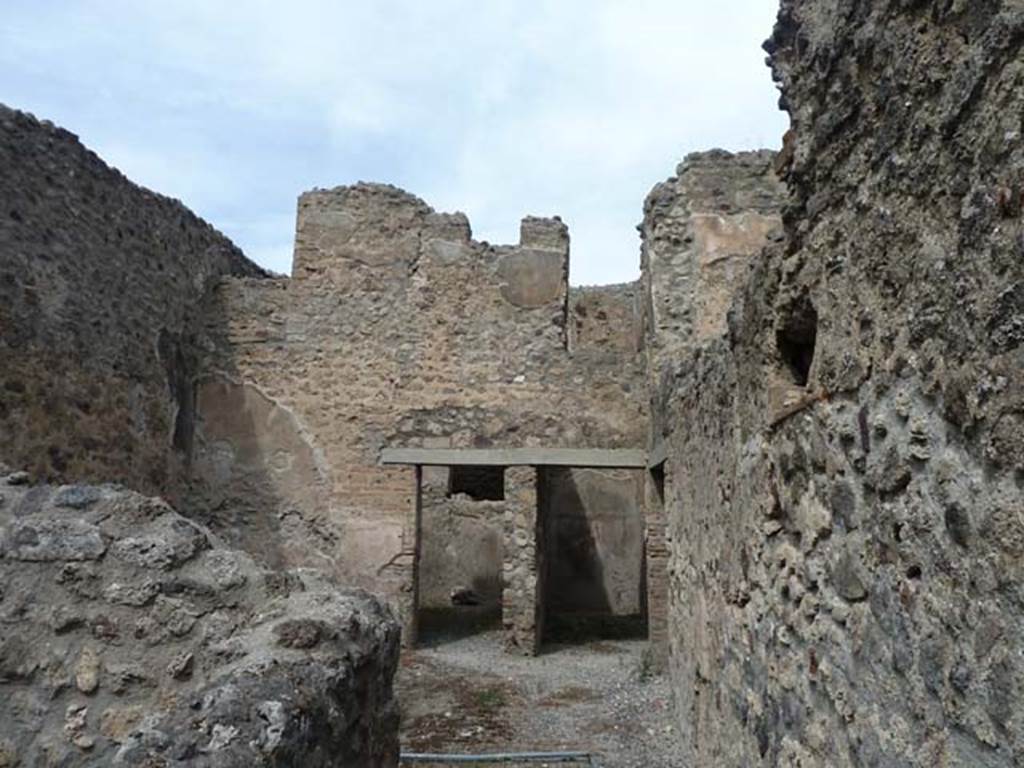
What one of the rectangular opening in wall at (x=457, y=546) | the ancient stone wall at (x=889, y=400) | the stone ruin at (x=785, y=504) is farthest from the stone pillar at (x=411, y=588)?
the ancient stone wall at (x=889, y=400)

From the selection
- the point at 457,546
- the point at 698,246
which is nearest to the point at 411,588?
the point at 457,546

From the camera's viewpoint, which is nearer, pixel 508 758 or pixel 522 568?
pixel 508 758

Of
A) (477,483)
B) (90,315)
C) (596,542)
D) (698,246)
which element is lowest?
(596,542)

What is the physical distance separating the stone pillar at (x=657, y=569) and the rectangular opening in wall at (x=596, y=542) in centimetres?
333

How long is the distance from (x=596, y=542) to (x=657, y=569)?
172 inches

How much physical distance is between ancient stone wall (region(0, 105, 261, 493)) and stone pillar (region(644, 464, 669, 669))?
485 cm

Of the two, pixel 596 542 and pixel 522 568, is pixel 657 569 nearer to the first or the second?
pixel 522 568

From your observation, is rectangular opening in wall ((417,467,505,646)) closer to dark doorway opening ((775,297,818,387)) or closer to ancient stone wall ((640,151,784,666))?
ancient stone wall ((640,151,784,666))

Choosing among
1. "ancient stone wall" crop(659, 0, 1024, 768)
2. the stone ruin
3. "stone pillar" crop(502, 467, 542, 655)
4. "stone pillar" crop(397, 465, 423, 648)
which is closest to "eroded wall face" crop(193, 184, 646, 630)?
"stone pillar" crop(397, 465, 423, 648)

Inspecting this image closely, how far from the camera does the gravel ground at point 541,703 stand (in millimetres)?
5438

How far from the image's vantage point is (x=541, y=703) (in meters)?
6.61

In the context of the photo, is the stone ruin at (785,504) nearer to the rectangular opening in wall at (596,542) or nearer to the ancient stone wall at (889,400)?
the ancient stone wall at (889,400)

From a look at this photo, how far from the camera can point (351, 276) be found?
973 cm

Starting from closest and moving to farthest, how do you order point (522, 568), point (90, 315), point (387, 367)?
point (90, 315) → point (522, 568) → point (387, 367)
